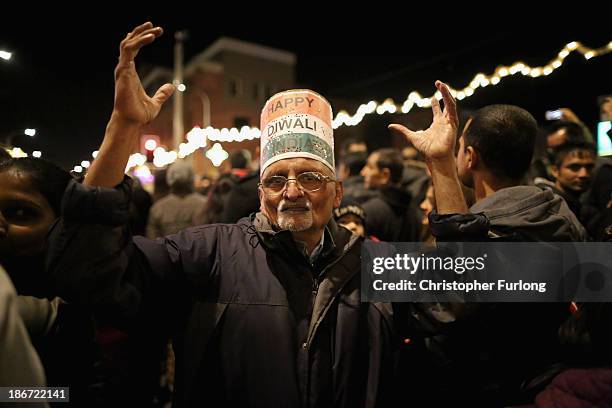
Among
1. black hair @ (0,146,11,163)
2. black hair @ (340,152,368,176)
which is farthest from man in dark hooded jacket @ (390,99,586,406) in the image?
black hair @ (340,152,368,176)

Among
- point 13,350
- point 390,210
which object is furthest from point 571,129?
point 13,350

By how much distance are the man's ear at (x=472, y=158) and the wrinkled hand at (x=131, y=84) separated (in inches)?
56.7

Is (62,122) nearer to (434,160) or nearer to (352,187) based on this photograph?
(434,160)

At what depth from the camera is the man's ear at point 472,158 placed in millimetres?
2211

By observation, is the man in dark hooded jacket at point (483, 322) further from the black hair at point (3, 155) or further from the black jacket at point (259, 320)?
the black hair at point (3, 155)

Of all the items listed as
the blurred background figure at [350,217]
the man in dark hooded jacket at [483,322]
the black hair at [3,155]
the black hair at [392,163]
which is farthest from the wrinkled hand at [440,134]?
the black hair at [392,163]

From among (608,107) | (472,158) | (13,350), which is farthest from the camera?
(608,107)

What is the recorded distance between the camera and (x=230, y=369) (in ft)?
5.68

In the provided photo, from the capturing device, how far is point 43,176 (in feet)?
5.77

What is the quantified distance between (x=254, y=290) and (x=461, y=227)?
822 mm

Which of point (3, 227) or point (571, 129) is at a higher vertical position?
point (571, 129)

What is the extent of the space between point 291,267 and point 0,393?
1040 mm

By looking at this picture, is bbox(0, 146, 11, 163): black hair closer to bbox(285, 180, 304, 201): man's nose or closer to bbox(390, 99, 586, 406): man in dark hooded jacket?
bbox(285, 180, 304, 201): man's nose

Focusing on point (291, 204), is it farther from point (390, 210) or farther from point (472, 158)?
point (390, 210)
